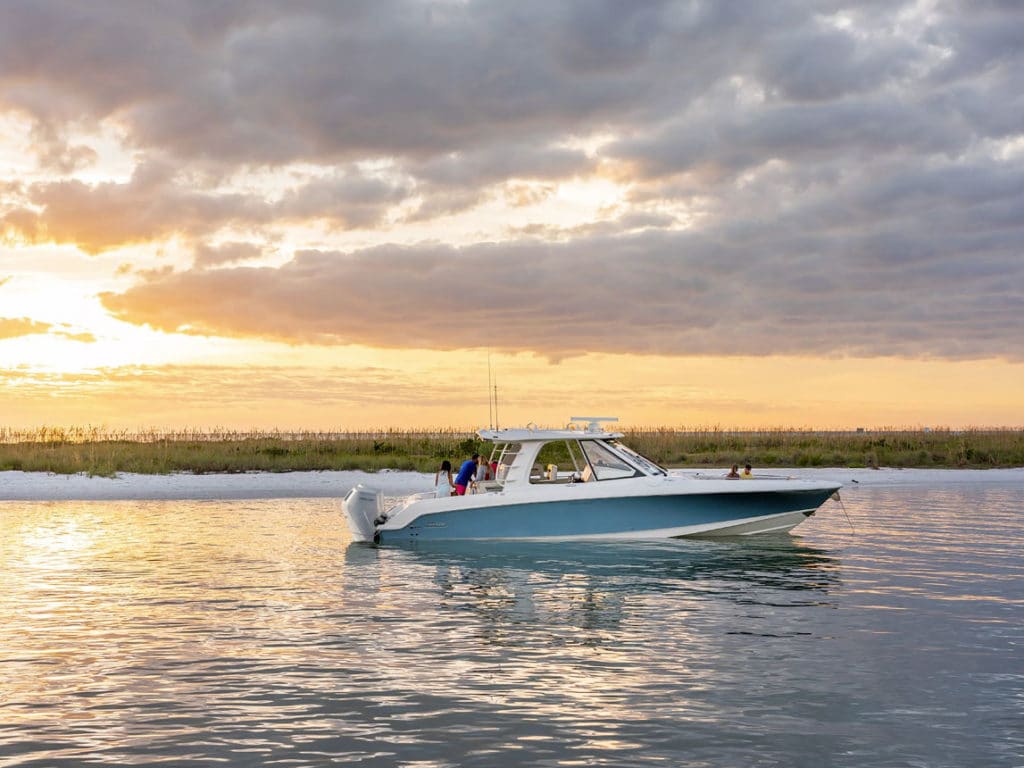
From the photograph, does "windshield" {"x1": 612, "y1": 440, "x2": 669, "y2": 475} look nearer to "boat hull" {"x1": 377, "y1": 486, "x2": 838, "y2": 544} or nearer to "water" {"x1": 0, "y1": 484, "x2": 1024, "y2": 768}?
"boat hull" {"x1": 377, "y1": 486, "x2": 838, "y2": 544}

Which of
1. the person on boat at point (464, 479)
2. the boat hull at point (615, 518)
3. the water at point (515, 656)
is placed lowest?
the water at point (515, 656)

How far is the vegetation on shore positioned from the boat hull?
75.1ft

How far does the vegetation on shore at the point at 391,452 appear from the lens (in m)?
45.7

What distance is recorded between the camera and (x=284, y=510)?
33469 millimetres

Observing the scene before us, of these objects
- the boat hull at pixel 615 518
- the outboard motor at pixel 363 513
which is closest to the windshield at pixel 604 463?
the boat hull at pixel 615 518

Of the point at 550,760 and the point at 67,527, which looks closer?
the point at 550,760

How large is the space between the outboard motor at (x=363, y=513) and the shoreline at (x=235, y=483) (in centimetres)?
1642

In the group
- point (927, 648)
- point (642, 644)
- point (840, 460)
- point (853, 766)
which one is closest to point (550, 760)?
point (853, 766)

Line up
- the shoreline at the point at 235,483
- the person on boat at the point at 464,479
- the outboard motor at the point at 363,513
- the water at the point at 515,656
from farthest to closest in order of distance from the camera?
the shoreline at the point at 235,483, the person on boat at the point at 464,479, the outboard motor at the point at 363,513, the water at the point at 515,656

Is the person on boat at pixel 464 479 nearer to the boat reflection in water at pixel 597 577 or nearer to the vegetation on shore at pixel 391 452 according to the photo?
the boat reflection in water at pixel 597 577

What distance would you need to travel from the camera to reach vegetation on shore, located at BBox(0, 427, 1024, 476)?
4572cm

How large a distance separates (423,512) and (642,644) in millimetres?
11168

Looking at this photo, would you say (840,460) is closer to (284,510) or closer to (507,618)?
(284,510)

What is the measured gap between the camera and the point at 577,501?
22359 mm
